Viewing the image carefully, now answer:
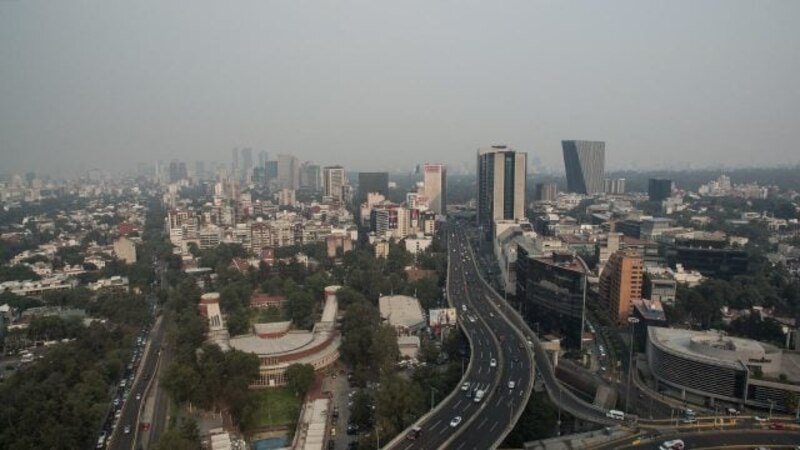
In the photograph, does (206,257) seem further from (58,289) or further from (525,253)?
(525,253)

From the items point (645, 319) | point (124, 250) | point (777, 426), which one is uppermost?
point (645, 319)

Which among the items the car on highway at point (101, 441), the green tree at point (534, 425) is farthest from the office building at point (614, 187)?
the car on highway at point (101, 441)

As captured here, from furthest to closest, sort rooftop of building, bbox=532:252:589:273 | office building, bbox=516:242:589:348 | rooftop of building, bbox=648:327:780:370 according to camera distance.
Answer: rooftop of building, bbox=532:252:589:273, office building, bbox=516:242:589:348, rooftop of building, bbox=648:327:780:370

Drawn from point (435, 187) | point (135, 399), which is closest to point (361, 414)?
point (135, 399)

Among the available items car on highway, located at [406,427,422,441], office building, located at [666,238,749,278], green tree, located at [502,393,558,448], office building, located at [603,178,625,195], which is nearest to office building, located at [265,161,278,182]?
office building, located at [603,178,625,195]

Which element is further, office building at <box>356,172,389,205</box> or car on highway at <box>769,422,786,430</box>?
office building at <box>356,172,389,205</box>

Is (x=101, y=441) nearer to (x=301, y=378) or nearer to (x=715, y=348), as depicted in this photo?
(x=301, y=378)

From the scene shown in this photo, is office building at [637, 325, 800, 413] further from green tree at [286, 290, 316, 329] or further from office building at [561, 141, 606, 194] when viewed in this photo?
office building at [561, 141, 606, 194]
